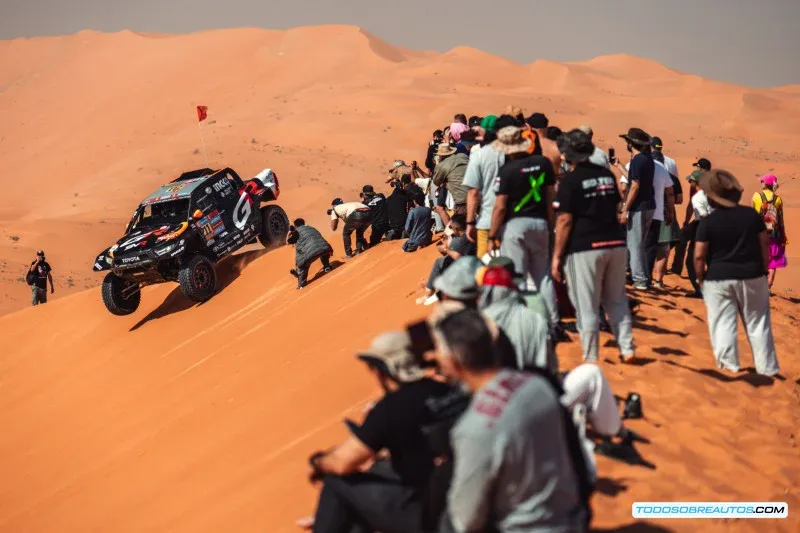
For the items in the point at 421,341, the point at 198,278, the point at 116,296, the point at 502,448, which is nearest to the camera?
the point at 502,448

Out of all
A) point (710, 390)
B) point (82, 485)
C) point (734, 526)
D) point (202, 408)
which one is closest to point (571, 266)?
point (710, 390)

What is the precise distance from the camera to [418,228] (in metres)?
13.6

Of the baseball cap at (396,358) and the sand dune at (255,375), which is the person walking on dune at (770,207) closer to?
the sand dune at (255,375)

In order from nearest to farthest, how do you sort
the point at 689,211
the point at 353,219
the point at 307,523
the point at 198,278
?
the point at 307,523 < the point at 689,211 < the point at 353,219 < the point at 198,278

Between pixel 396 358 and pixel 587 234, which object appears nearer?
pixel 396 358

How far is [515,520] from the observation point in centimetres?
364

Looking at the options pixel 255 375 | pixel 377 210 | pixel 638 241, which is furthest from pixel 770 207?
pixel 255 375

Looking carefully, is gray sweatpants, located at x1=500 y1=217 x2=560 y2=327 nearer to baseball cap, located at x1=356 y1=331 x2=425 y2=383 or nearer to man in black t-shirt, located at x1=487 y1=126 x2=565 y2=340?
man in black t-shirt, located at x1=487 y1=126 x2=565 y2=340

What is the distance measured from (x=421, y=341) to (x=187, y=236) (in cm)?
1206

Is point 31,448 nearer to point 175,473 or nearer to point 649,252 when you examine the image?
point 175,473

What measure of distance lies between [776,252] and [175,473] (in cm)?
800

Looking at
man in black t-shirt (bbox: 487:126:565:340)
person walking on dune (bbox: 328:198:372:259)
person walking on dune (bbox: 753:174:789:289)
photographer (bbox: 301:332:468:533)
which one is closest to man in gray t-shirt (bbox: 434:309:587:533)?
photographer (bbox: 301:332:468:533)

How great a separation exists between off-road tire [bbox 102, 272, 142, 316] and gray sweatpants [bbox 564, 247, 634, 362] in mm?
11118

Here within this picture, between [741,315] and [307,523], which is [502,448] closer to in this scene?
[307,523]
